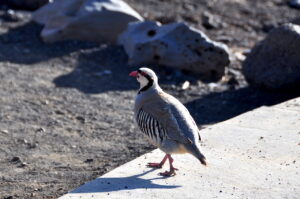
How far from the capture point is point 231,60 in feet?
37.5

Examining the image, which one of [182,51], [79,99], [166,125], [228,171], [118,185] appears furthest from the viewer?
[182,51]

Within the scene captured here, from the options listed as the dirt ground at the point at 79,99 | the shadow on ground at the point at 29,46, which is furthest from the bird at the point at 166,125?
the shadow on ground at the point at 29,46

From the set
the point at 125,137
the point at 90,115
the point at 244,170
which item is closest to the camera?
the point at 244,170

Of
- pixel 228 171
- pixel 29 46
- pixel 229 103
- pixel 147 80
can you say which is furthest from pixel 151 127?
pixel 29 46

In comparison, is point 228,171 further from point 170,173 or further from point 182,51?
point 182,51

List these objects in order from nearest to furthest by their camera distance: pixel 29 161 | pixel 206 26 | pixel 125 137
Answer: pixel 29 161 < pixel 125 137 < pixel 206 26

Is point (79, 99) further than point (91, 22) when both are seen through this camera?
No

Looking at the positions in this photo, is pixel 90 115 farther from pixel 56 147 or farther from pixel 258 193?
pixel 258 193

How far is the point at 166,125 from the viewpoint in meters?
6.18

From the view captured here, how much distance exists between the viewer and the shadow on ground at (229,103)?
923cm

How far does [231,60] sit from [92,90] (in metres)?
2.64

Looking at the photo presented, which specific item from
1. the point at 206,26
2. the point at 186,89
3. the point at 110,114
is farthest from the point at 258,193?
the point at 206,26

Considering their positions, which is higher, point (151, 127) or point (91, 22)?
point (151, 127)

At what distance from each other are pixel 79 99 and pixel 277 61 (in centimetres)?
277
